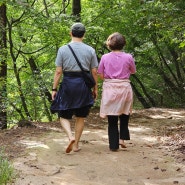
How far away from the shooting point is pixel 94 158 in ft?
17.8

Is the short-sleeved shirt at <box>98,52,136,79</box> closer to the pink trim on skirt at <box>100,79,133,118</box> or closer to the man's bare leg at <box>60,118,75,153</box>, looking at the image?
the pink trim on skirt at <box>100,79,133,118</box>

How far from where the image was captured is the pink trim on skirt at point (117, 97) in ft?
18.9

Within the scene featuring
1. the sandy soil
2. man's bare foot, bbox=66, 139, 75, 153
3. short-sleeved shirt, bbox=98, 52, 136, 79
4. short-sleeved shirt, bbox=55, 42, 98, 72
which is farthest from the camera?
short-sleeved shirt, bbox=98, 52, 136, 79

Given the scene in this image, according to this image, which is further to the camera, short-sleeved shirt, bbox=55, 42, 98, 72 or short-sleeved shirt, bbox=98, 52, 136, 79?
short-sleeved shirt, bbox=98, 52, 136, 79

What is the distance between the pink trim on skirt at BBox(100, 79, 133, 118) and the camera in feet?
18.9

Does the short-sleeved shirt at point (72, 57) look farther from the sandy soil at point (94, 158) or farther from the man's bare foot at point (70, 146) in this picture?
the sandy soil at point (94, 158)

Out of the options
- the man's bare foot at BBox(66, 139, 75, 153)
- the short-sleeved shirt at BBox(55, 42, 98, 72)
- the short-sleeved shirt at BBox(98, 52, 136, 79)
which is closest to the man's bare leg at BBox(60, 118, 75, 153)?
the man's bare foot at BBox(66, 139, 75, 153)

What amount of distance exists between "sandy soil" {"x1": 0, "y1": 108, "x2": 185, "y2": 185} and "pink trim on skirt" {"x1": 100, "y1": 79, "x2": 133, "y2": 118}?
69cm

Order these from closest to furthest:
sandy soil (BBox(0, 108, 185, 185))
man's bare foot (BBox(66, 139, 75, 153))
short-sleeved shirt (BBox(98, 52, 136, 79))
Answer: sandy soil (BBox(0, 108, 185, 185))
man's bare foot (BBox(66, 139, 75, 153))
short-sleeved shirt (BBox(98, 52, 136, 79))

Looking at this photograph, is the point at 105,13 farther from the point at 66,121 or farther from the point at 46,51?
the point at 66,121

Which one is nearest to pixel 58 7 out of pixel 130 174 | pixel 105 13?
pixel 105 13

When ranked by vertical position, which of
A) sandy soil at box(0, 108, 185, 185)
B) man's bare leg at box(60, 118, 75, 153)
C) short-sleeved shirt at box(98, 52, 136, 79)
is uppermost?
short-sleeved shirt at box(98, 52, 136, 79)

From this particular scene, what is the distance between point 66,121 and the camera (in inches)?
225

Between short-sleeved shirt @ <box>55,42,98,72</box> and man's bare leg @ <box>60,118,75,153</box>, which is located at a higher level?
short-sleeved shirt @ <box>55,42,98,72</box>
